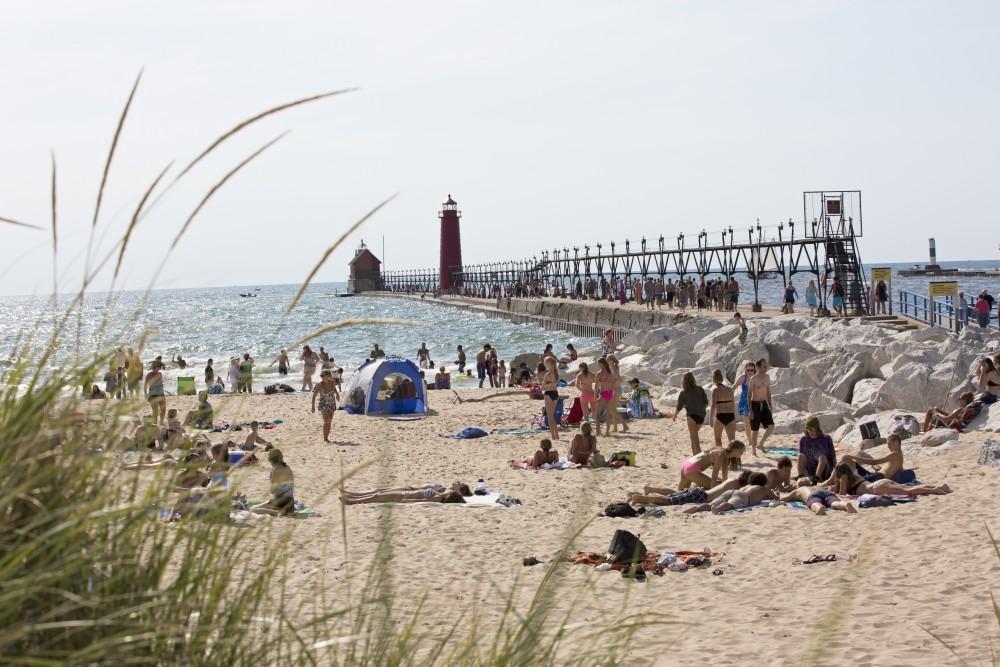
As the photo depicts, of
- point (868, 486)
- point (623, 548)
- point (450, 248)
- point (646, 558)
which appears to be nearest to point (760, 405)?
point (868, 486)

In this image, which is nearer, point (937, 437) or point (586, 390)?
point (937, 437)

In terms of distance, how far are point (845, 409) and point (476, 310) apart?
162 ft

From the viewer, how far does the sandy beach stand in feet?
18.7

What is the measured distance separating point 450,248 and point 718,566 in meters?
73.6

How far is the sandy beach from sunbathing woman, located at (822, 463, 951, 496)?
23cm

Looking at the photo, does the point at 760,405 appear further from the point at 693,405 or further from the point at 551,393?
the point at 551,393

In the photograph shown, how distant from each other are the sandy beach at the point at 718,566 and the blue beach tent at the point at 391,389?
547 cm

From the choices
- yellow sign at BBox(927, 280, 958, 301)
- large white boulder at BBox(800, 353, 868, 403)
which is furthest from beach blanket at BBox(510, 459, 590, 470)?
yellow sign at BBox(927, 280, 958, 301)

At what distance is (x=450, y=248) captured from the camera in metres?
80.2

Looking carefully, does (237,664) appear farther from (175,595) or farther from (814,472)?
(814,472)

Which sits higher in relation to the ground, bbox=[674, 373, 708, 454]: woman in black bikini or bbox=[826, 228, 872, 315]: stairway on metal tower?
bbox=[826, 228, 872, 315]: stairway on metal tower

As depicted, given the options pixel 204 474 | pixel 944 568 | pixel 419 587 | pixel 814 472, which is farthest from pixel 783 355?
pixel 204 474

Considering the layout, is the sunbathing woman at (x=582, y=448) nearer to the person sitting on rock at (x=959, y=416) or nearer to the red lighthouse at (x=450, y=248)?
the person sitting on rock at (x=959, y=416)

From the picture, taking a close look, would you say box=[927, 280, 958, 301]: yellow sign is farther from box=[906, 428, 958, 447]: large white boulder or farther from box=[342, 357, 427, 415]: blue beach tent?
box=[342, 357, 427, 415]: blue beach tent
